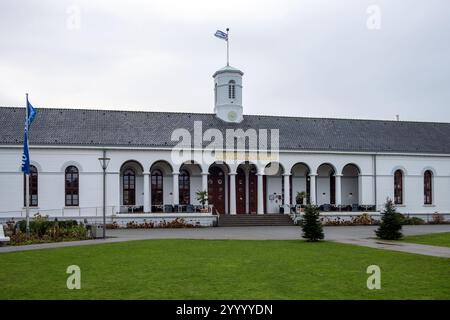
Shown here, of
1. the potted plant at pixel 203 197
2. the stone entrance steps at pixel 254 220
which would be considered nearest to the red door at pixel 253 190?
the stone entrance steps at pixel 254 220

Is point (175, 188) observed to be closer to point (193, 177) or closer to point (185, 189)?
point (185, 189)

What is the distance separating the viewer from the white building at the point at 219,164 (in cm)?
3941

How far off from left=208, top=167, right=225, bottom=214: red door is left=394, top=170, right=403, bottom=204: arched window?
1420 cm

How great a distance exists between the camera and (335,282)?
13031mm

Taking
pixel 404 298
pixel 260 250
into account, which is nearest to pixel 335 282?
pixel 404 298

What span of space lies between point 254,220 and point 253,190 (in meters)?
4.92

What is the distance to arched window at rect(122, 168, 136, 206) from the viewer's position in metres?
42.2

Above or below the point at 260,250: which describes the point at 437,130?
above

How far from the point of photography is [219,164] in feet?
144

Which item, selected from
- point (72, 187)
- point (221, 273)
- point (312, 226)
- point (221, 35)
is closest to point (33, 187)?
point (72, 187)

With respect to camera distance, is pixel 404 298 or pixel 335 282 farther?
pixel 335 282

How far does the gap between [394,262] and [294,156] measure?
2677 cm
